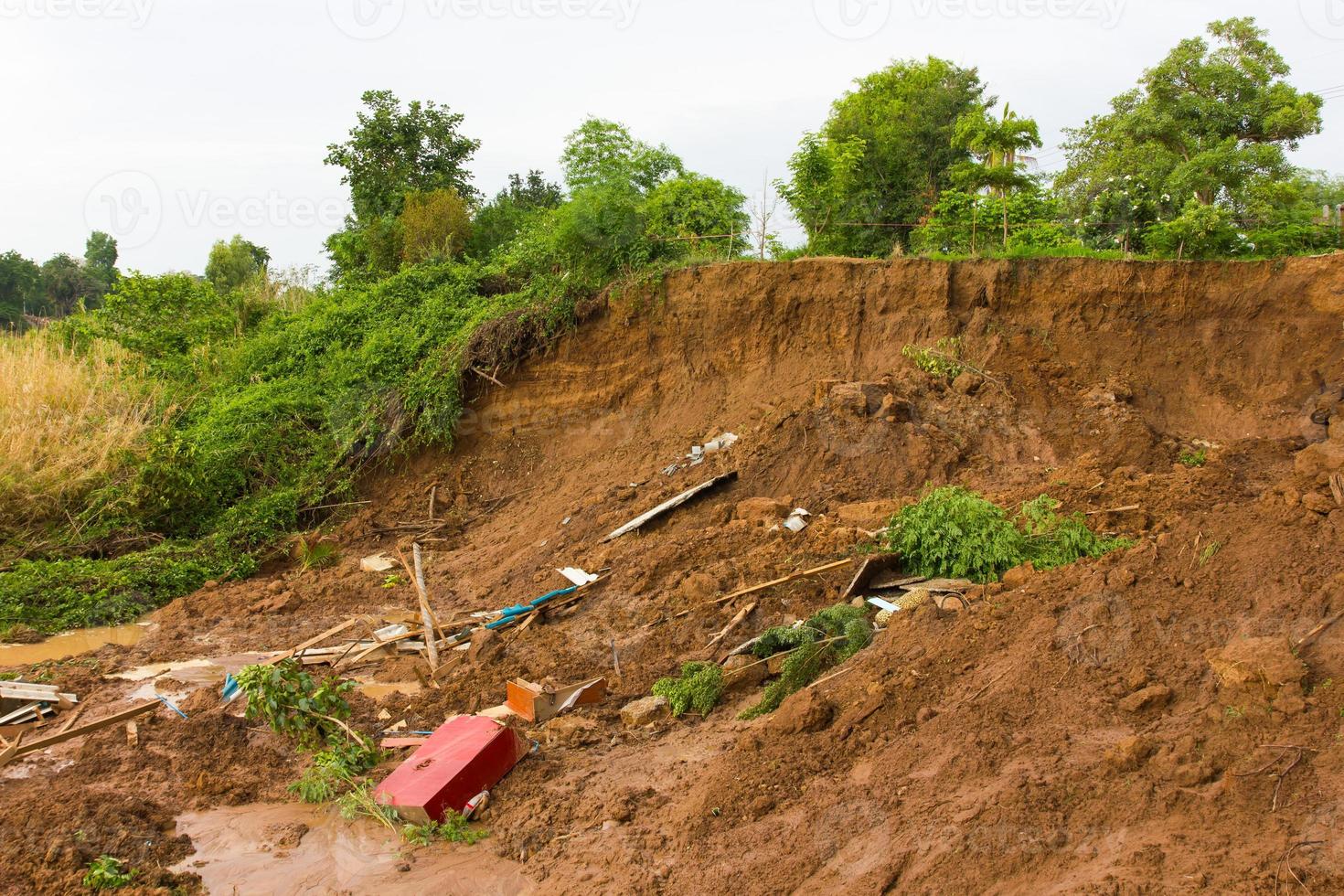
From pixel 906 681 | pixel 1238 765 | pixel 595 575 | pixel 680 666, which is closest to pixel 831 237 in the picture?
pixel 595 575

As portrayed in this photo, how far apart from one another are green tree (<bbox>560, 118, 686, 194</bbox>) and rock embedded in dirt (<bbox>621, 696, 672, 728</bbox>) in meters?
15.2

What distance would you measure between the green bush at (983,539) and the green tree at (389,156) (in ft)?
45.7

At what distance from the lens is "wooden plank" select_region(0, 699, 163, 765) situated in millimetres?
5977

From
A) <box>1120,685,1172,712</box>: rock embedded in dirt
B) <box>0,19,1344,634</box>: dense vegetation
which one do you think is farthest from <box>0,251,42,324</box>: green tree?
<box>1120,685,1172,712</box>: rock embedded in dirt

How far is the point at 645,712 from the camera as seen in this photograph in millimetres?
6074


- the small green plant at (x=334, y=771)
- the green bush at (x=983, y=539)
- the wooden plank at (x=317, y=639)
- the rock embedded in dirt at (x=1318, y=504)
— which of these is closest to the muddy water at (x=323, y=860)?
the small green plant at (x=334, y=771)

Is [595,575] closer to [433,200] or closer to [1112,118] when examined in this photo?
[433,200]

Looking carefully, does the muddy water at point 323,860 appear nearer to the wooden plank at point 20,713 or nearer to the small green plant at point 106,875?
the small green plant at point 106,875

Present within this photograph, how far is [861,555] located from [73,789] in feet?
18.7

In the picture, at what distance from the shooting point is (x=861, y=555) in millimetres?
7672

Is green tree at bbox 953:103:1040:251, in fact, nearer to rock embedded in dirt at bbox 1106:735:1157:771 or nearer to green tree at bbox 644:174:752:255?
green tree at bbox 644:174:752:255

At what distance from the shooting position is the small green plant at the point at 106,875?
429 cm

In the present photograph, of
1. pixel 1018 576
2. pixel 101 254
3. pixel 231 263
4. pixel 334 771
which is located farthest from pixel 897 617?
pixel 101 254

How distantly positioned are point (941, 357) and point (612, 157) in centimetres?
1141
